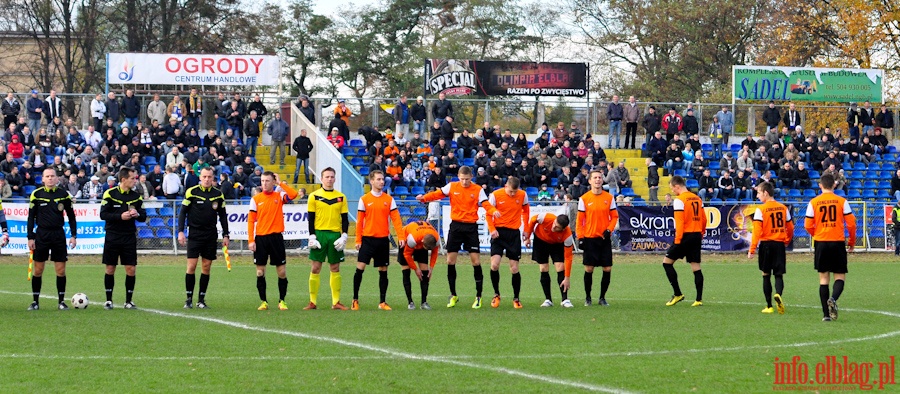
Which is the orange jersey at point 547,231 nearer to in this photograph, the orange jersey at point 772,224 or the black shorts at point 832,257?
the orange jersey at point 772,224

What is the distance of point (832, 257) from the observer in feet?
43.3

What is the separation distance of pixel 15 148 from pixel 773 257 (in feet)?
75.2

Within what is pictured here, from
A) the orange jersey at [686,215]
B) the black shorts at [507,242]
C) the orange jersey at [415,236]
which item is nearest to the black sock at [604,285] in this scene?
the orange jersey at [686,215]

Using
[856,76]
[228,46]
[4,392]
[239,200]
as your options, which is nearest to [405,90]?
[228,46]

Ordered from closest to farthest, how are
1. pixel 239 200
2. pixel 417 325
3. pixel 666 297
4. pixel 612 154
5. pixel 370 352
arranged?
pixel 370 352 → pixel 417 325 → pixel 666 297 → pixel 239 200 → pixel 612 154

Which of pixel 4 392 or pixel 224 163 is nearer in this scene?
pixel 4 392

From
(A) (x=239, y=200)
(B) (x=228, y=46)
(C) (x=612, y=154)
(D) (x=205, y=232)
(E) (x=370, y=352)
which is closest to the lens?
(E) (x=370, y=352)

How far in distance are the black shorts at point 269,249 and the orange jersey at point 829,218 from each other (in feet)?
23.3

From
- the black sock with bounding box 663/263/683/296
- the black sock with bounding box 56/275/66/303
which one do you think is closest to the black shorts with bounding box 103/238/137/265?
the black sock with bounding box 56/275/66/303

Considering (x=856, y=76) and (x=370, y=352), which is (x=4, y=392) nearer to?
(x=370, y=352)

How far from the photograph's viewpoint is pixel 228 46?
49.2m


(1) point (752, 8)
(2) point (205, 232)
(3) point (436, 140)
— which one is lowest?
(2) point (205, 232)

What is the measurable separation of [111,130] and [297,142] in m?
5.35

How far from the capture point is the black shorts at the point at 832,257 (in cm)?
1318
